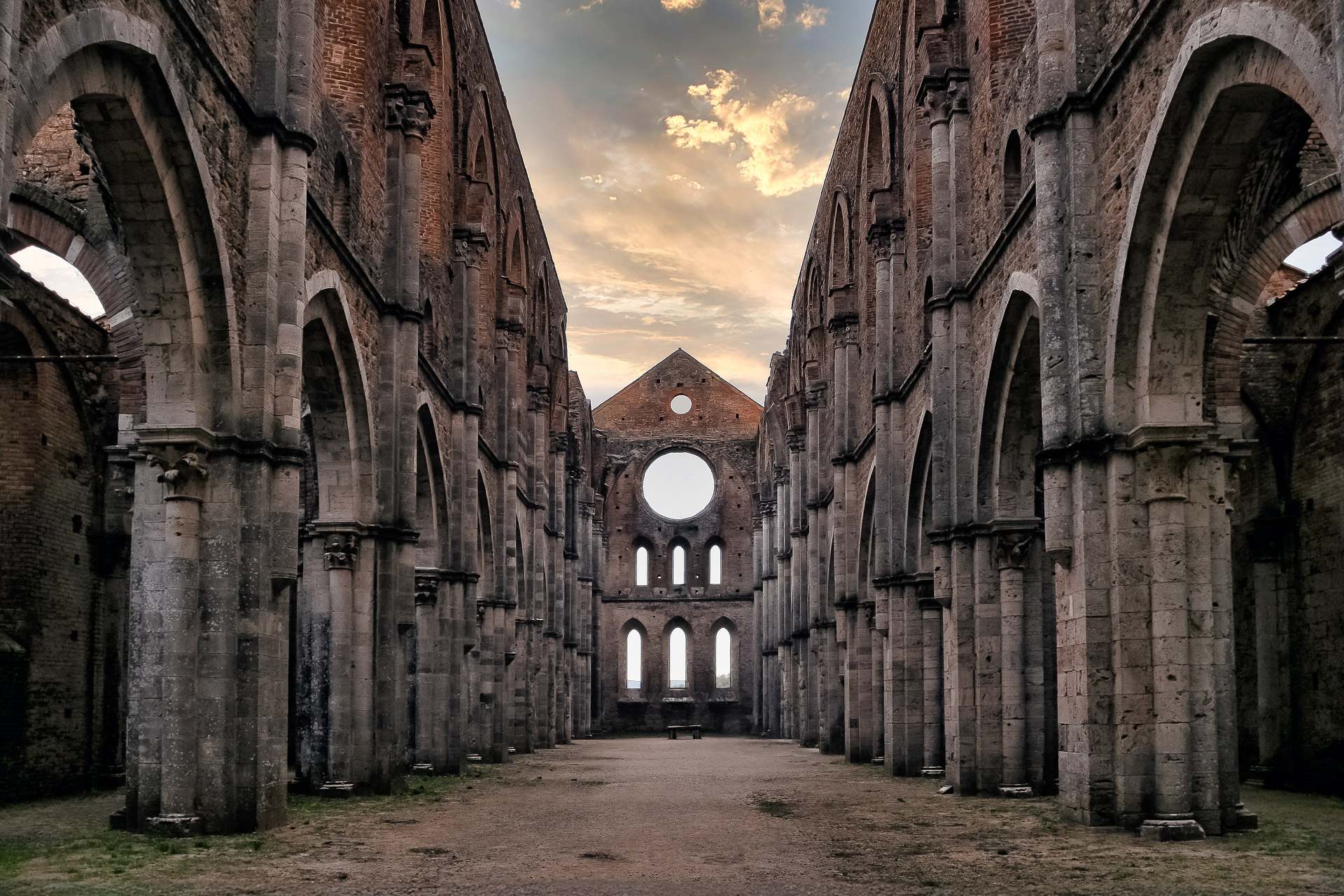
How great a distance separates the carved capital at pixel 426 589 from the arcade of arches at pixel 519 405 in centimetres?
5

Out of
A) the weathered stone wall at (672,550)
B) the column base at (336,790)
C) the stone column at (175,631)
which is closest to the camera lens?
the stone column at (175,631)

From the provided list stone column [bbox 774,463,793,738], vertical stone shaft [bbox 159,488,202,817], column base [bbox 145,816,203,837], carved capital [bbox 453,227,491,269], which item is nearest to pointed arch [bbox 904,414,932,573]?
carved capital [bbox 453,227,491,269]

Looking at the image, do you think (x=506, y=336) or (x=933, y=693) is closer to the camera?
(x=933, y=693)

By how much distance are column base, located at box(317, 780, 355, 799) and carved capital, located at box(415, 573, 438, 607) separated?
17.1 ft

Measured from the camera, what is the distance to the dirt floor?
8773 millimetres

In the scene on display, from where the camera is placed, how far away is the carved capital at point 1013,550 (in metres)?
16.0

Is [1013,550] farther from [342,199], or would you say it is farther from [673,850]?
[342,199]

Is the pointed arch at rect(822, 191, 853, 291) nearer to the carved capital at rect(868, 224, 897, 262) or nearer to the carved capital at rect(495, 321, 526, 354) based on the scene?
the carved capital at rect(868, 224, 897, 262)

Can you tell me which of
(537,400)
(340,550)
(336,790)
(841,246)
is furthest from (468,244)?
(336,790)

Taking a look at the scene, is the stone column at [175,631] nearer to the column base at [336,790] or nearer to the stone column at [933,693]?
the column base at [336,790]

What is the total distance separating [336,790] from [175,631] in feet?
17.5

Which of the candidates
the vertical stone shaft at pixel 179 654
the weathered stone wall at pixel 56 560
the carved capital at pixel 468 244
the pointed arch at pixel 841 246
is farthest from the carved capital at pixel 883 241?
the vertical stone shaft at pixel 179 654

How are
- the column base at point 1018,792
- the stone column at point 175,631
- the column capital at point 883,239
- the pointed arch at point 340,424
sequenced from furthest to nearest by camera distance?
the column capital at point 883,239 < the pointed arch at point 340,424 < the column base at point 1018,792 < the stone column at point 175,631

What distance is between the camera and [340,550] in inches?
641
